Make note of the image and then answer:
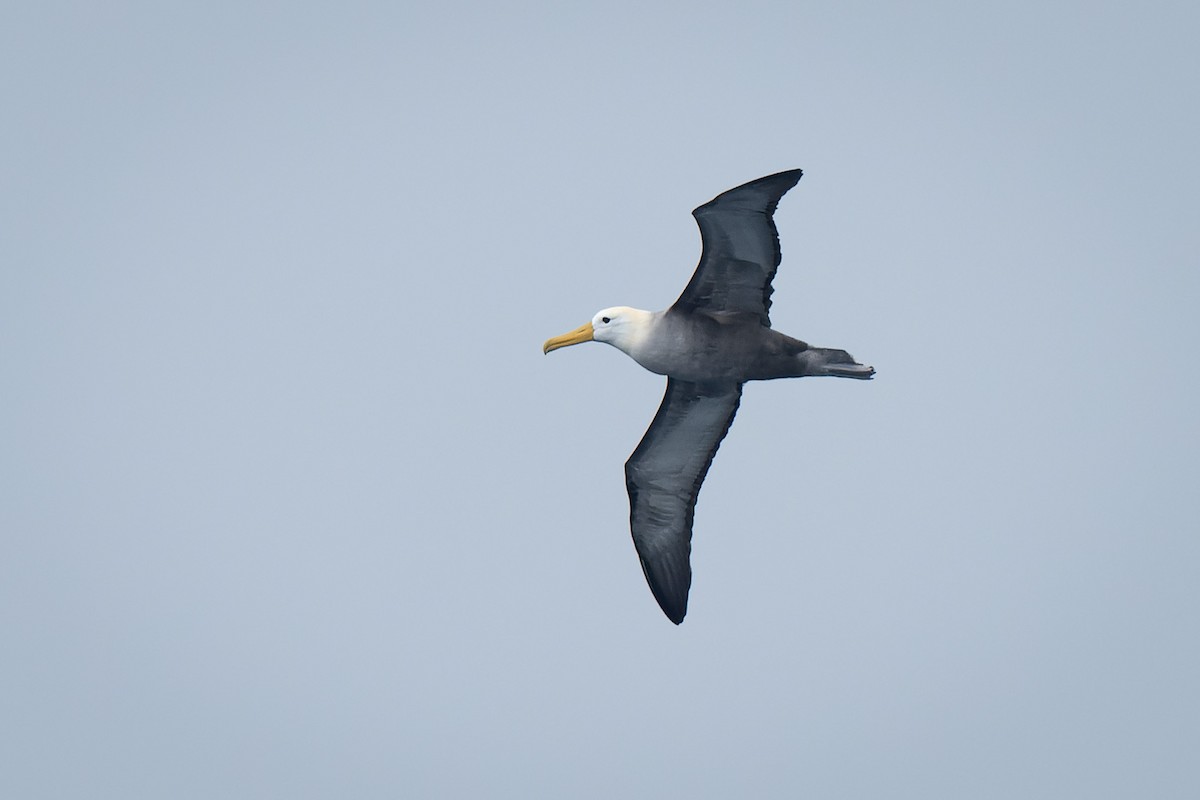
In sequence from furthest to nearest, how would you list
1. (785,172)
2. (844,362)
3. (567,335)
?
1. (567,335)
2. (844,362)
3. (785,172)

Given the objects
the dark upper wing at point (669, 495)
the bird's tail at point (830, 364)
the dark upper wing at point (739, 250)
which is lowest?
the dark upper wing at point (669, 495)

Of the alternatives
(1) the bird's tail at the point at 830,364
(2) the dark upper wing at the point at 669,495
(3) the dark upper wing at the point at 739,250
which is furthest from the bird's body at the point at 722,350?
(2) the dark upper wing at the point at 669,495

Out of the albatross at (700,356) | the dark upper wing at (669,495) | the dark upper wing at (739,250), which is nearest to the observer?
the dark upper wing at (739,250)

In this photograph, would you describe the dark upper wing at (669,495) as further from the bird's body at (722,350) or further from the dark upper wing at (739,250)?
the dark upper wing at (739,250)

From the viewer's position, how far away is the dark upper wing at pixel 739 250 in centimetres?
1683

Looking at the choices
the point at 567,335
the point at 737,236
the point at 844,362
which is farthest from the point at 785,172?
the point at 567,335

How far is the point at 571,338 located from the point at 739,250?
2455mm

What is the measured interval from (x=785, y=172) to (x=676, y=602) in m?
5.77

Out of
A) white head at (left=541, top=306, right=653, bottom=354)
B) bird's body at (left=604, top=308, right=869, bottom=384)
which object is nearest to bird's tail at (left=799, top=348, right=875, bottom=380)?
bird's body at (left=604, top=308, right=869, bottom=384)

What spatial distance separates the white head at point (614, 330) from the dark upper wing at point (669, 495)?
1366 mm

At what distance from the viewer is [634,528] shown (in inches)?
790

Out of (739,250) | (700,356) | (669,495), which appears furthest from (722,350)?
(669,495)

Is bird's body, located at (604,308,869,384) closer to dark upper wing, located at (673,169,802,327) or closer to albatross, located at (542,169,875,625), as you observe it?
albatross, located at (542,169,875,625)

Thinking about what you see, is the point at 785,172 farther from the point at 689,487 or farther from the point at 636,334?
the point at 689,487
